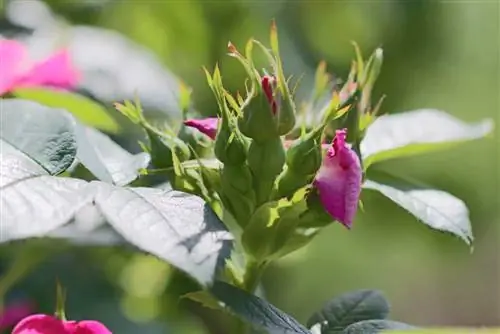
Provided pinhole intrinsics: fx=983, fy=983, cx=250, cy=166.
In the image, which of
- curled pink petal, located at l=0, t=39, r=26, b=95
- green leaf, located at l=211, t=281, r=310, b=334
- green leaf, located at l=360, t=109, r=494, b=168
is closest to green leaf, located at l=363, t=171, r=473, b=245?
green leaf, located at l=360, t=109, r=494, b=168

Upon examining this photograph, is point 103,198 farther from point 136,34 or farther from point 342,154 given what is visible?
point 136,34

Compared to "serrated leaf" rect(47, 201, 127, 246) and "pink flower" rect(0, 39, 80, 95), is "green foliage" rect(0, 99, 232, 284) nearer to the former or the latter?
"serrated leaf" rect(47, 201, 127, 246)

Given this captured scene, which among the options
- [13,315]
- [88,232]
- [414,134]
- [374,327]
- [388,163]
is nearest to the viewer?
[88,232]

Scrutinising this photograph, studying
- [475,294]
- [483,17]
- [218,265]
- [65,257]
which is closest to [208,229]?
[218,265]

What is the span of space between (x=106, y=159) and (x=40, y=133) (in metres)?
0.06

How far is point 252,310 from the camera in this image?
455mm

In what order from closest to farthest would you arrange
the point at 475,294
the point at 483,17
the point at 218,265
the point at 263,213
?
the point at 218,265 < the point at 263,213 < the point at 483,17 < the point at 475,294

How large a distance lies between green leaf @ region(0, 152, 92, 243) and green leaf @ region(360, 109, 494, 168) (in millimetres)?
239

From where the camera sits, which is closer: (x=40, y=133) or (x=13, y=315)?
(x=40, y=133)

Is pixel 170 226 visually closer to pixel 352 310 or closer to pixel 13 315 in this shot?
pixel 352 310

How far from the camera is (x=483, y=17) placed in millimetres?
1842

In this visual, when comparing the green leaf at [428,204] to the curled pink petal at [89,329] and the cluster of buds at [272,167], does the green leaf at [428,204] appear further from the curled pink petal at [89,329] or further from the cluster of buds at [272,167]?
the curled pink petal at [89,329]

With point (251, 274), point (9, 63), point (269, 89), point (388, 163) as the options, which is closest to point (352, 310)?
point (251, 274)

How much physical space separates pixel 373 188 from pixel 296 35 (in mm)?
835
